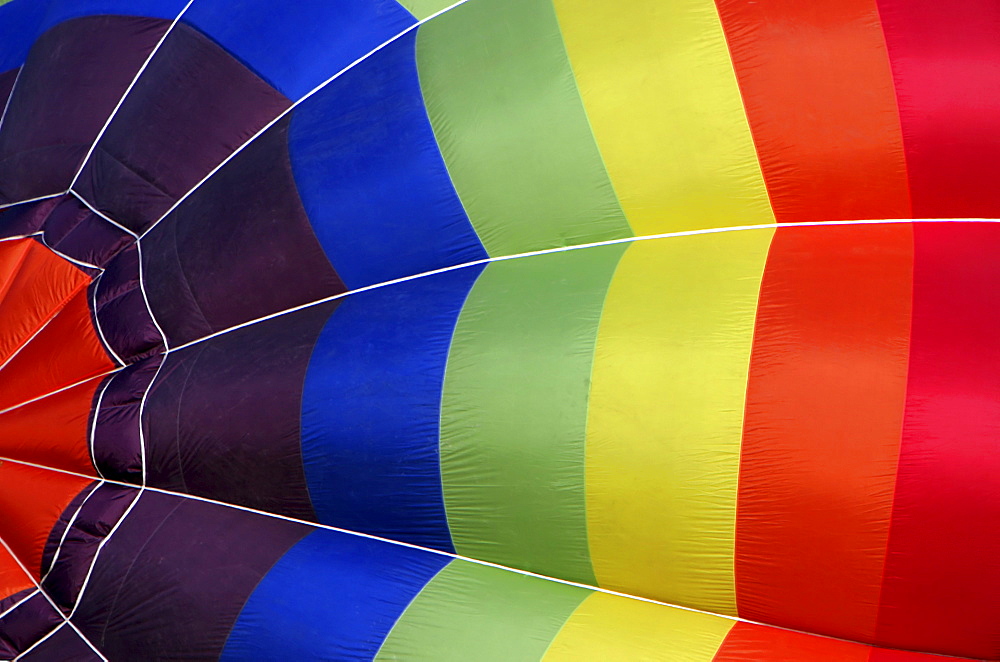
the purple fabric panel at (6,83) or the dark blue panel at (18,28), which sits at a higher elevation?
the dark blue panel at (18,28)

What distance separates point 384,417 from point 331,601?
24.0 inches

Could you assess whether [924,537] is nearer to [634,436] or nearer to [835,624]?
[835,624]

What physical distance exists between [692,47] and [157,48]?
2.18m

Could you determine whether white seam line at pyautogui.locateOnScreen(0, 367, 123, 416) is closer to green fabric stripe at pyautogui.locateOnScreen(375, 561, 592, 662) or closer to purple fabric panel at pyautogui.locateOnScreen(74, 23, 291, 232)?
purple fabric panel at pyautogui.locateOnScreen(74, 23, 291, 232)

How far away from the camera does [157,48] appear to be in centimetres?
398

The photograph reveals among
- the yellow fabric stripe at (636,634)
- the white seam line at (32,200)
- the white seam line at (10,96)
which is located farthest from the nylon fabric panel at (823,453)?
the white seam line at (10,96)

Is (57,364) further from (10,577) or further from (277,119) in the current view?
(277,119)

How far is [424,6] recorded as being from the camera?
3.70 meters

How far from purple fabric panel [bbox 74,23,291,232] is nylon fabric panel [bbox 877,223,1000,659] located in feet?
8.20

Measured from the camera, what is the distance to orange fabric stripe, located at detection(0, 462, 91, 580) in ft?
11.3

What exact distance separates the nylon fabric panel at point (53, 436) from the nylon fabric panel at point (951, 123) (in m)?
2.94

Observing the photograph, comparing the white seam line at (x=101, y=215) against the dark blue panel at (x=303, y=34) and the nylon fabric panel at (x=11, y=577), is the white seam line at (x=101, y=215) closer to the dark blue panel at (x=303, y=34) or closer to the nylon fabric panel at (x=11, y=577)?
the dark blue panel at (x=303, y=34)

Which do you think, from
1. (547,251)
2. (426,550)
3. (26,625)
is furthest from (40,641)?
(547,251)

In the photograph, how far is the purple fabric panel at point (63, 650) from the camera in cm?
333
